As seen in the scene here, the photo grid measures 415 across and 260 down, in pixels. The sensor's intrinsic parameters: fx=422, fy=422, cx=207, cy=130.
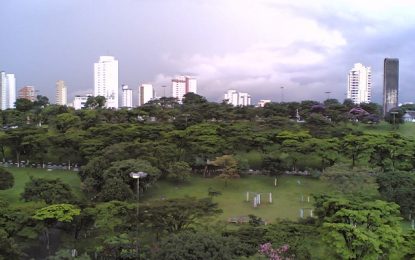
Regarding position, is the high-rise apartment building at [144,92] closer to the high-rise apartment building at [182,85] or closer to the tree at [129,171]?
the high-rise apartment building at [182,85]

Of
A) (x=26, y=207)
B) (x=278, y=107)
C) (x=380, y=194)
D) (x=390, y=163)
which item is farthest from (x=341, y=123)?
(x=26, y=207)

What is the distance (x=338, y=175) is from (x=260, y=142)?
43.2 ft

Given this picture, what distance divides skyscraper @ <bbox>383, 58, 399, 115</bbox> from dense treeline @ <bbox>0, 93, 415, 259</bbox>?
1269 cm

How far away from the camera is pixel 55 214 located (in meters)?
21.4

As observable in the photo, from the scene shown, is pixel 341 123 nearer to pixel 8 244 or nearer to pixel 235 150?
pixel 235 150

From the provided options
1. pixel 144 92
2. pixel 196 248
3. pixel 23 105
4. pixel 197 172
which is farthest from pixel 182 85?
pixel 196 248

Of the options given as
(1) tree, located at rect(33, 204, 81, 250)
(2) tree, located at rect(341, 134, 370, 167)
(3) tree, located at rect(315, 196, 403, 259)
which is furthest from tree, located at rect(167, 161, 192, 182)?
(3) tree, located at rect(315, 196, 403, 259)

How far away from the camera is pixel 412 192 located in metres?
28.0

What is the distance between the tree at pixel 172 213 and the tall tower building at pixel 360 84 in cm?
9256

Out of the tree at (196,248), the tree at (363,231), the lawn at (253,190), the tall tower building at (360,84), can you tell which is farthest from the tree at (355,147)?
the tall tower building at (360,84)

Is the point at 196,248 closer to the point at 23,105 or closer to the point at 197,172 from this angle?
the point at 197,172

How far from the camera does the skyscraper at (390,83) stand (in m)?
71.9

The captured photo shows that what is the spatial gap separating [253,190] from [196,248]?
1935 centimetres

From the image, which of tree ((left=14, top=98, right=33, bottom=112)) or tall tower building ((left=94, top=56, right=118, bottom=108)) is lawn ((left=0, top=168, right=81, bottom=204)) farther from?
tall tower building ((left=94, top=56, right=118, bottom=108))
